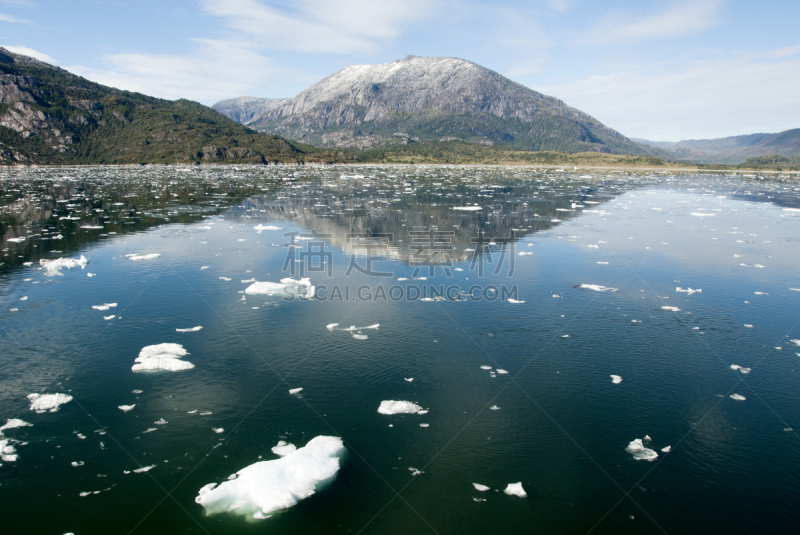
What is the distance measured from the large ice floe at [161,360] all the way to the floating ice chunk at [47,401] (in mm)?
1328

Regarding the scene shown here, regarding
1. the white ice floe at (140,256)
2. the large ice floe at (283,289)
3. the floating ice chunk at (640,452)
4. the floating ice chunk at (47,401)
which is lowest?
the floating ice chunk at (640,452)

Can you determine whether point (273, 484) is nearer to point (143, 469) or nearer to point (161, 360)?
point (143, 469)

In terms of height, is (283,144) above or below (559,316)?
above

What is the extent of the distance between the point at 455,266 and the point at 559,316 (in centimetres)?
630

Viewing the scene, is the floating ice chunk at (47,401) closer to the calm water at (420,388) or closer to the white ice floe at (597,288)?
the calm water at (420,388)

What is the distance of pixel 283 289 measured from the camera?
14.7 metres

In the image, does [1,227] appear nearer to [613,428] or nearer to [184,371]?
[184,371]

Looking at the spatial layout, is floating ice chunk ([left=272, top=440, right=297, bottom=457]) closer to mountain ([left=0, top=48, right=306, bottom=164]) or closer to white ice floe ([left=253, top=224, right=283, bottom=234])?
white ice floe ([left=253, top=224, right=283, bottom=234])

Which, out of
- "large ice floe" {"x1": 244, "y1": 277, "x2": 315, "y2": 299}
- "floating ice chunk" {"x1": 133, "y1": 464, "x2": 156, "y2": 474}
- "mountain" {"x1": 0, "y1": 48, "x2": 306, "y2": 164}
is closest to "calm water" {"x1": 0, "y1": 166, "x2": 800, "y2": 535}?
"floating ice chunk" {"x1": 133, "y1": 464, "x2": 156, "y2": 474}

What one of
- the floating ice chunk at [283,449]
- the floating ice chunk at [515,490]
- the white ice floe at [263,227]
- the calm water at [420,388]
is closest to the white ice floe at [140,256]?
the calm water at [420,388]

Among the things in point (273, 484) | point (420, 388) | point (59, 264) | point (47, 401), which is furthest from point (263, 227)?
point (273, 484)

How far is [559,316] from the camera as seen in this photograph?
12.7 metres

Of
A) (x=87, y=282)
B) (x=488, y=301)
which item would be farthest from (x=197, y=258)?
(x=488, y=301)

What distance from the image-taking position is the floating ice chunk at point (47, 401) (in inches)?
320
